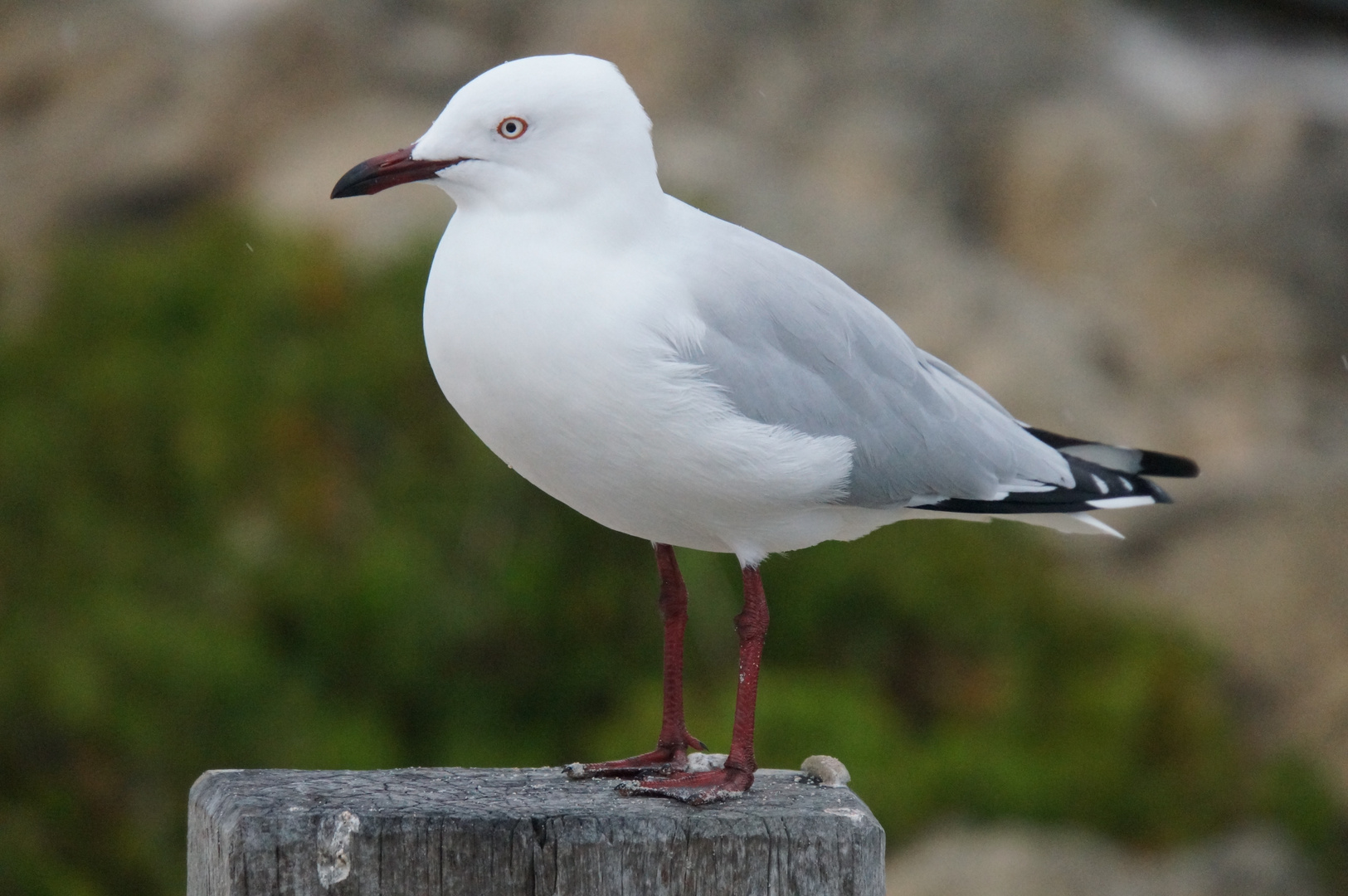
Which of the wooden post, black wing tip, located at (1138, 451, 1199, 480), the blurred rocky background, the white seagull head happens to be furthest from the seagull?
the blurred rocky background

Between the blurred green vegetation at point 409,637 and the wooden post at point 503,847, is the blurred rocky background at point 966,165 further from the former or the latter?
the wooden post at point 503,847

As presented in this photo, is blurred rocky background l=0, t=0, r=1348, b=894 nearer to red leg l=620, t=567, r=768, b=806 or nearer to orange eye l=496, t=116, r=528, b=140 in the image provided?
red leg l=620, t=567, r=768, b=806

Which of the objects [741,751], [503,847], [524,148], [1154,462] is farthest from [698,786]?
[1154,462]

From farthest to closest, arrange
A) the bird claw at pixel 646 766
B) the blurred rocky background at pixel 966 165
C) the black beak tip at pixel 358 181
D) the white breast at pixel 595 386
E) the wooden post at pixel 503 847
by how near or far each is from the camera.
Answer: the blurred rocky background at pixel 966 165, the bird claw at pixel 646 766, the black beak tip at pixel 358 181, the white breast at pixel 595 386, the wooden post at pixel 503 847

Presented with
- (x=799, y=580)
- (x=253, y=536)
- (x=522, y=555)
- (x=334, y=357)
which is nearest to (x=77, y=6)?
Result: (x=334, y=357)

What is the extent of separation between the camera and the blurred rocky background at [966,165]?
5.73 m

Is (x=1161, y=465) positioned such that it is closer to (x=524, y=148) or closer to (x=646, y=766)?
(x=646, y=766)

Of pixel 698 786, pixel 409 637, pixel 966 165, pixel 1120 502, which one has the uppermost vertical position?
pixel 966 165

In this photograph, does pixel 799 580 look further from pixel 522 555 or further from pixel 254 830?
pixel 254 830

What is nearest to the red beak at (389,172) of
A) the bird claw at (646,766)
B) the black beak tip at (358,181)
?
the black beak tip at (358,181)

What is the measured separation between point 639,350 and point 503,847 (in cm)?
64

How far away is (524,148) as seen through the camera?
1.97 meters

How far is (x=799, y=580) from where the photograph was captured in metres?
4.67

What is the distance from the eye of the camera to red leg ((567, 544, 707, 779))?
2.14 m
